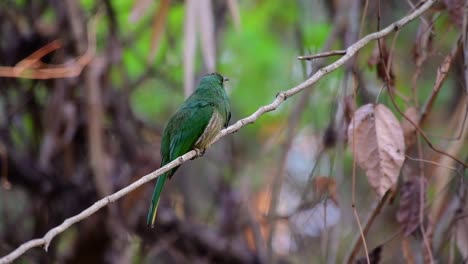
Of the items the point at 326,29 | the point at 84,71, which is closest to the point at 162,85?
the point at 326,29

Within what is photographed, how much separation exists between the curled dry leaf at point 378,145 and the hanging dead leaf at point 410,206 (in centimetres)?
40

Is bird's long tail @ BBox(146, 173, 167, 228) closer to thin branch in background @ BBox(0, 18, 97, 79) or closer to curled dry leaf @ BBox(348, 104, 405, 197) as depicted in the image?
curled dry leaf @ BBox(348, 104, 405, 197)

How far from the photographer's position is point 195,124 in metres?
3.64

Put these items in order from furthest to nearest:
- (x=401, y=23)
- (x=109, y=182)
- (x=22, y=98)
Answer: (x=22, y=98) < (x=109, y=182) < (x=401, y=23)

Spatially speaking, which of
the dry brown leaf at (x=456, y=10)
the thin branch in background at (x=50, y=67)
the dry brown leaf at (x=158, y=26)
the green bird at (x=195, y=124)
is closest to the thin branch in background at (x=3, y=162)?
the thin branch in background at (x=50, y=67)

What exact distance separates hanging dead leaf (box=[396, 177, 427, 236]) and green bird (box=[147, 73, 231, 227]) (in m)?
0.98

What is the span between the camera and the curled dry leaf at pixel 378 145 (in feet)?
9.04

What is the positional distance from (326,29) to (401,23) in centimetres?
367

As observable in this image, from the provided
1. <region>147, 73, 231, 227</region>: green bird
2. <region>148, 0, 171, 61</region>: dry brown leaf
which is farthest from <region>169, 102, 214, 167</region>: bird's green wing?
<region>148, 0, 171, 61</region>: dry brown leaf

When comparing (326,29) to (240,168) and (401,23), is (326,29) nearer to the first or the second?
(240,168)

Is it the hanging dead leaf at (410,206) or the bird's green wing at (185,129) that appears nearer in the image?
the hanging dead leaf at (410,206)

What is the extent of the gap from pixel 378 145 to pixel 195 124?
114cm

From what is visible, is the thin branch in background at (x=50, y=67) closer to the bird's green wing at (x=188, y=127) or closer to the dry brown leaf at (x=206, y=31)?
the dry brown leaf at (x=206, y=31)

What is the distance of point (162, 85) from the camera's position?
6730mm
